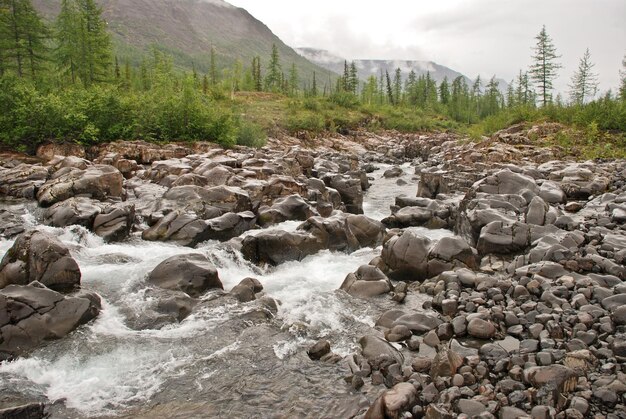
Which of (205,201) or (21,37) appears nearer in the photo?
(205,201)

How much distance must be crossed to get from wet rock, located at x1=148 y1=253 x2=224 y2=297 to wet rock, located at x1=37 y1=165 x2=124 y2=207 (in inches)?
406

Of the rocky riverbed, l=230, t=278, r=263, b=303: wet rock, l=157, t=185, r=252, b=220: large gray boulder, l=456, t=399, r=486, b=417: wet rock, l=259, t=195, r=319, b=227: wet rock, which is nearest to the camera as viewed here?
l=456, t=399, r=486, b=417: wet rock

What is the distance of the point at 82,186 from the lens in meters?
21.4

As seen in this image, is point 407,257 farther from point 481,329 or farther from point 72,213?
point 72,213

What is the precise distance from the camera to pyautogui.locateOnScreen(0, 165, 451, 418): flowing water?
26.4 ft

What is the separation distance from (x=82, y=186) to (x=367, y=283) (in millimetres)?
16075

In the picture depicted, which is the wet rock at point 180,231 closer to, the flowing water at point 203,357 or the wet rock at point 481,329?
the flowing water at point 203,357

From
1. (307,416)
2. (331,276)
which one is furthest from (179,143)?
(307,416)

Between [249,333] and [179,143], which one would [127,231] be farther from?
[179,143]

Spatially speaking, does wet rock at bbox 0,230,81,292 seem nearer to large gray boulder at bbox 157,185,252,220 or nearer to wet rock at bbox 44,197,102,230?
wet rock at bbox 44,197,102,230

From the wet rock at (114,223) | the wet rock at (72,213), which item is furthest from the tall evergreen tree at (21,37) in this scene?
the wet rock at (114,223)

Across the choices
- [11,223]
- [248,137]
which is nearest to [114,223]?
[11,223]

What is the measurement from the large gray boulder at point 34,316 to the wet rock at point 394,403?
773cm

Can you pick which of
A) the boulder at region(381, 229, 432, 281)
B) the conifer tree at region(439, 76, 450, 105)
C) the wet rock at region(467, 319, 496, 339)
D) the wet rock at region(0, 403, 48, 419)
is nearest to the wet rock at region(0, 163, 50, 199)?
the wet rock at region(0, 403, 48, 419)
